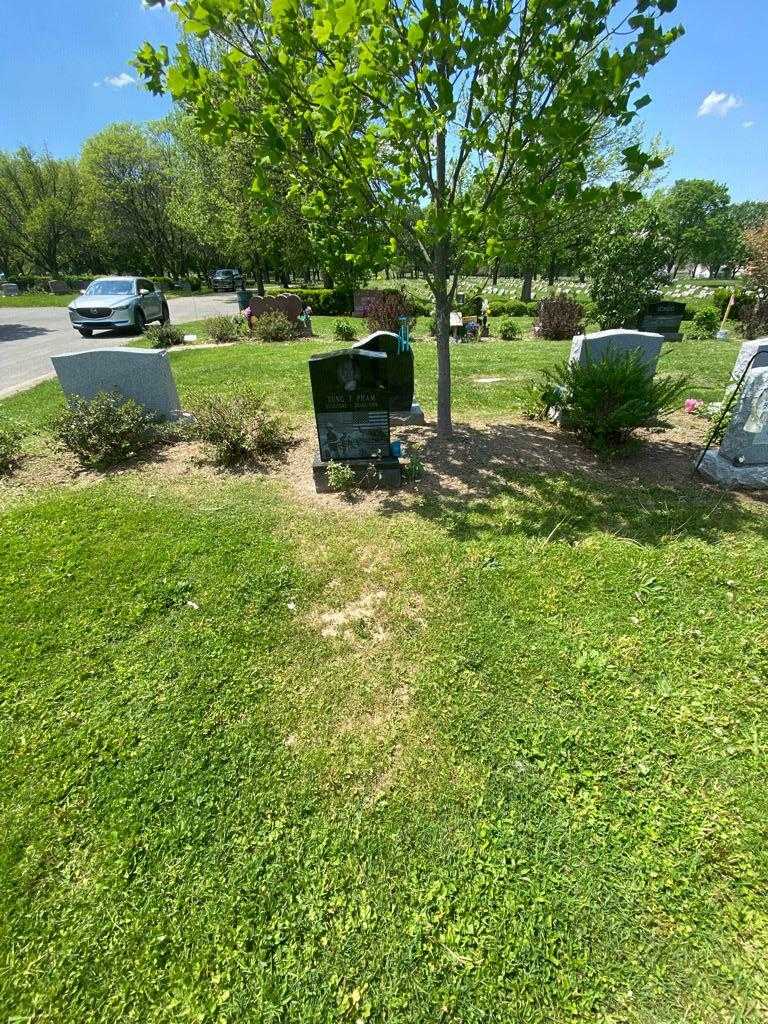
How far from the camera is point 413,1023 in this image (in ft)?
5.74

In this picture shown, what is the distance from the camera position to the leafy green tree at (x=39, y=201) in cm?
3981

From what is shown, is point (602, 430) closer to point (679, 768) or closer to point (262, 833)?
point (679, 768)

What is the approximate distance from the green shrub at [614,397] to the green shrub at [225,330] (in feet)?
41.4

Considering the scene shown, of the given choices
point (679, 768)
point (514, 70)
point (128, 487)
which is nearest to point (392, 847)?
point (679, 768)

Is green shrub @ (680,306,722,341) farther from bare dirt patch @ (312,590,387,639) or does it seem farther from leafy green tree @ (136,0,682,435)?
bare dirt patch @ (312,590,387,639)

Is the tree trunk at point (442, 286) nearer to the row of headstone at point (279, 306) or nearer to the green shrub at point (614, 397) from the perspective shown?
the green shrub at point (614, 397)

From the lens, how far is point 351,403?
5352 mm

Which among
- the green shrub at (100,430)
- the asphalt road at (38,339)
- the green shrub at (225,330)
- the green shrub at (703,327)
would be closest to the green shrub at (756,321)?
the green shrub at (703,327)

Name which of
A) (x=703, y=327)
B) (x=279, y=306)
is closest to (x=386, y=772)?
(x=279, y=306)

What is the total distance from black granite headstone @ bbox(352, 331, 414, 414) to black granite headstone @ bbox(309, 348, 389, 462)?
1533 mm

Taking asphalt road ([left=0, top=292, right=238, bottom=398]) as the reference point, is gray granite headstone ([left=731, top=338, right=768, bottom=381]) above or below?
above

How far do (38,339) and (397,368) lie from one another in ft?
56.1

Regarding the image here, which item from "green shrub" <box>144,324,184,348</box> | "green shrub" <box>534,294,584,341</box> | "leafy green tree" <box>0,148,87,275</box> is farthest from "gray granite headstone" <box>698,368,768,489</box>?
"leafy green tree" <box>0,148,87,275</box>

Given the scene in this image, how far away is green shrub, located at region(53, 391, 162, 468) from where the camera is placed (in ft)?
19.6
